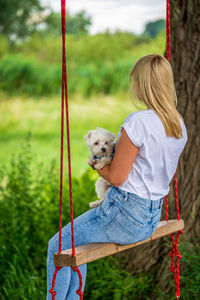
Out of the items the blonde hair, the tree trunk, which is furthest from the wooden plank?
the tree trunk

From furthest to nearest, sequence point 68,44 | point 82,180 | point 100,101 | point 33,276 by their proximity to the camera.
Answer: point 68,44 → point 100,101 → point 82,180 → point 33,276

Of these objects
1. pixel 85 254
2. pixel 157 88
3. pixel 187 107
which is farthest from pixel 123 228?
pixel 187 107

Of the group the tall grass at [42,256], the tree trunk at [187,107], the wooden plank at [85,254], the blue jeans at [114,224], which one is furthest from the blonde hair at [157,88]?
the tall grass at [42,256]

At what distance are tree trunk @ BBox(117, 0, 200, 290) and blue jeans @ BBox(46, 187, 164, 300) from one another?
110cm

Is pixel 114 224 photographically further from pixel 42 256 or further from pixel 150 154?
pixel 42 256

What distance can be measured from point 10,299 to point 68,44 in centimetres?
1411

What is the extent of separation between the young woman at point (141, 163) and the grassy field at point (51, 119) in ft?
24.7

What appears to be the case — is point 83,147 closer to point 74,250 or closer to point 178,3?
point 178,3

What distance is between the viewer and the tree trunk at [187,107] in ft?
11.2

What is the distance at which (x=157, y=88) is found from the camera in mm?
2297

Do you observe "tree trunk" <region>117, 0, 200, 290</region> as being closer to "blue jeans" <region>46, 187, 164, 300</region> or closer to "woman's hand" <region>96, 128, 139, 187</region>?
"blue jeans" <region>46, 187, 164, 300</region>

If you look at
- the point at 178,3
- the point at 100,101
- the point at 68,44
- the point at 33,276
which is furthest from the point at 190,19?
the point at 68,44

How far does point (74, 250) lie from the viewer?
2.20 meters

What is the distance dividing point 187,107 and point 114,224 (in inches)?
56.4
